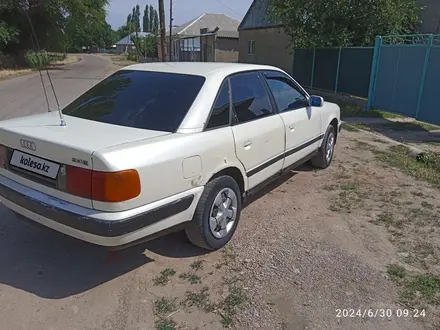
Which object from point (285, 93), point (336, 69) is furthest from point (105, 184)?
point (336, 69)

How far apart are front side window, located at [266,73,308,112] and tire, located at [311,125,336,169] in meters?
0.93

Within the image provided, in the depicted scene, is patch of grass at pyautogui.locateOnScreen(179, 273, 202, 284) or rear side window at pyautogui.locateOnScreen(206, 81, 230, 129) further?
rear side window at pyautogui.locateOnScreen(206, 81, 230, 129)

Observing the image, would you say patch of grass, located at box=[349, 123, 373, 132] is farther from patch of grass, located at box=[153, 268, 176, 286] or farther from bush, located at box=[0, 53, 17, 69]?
bush, located at box=[0, 53, 17, 69]

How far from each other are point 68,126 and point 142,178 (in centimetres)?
92

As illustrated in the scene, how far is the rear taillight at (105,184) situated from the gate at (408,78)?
8.36m

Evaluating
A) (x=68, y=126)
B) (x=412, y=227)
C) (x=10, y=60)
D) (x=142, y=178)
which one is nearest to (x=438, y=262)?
(x=412, y=227)

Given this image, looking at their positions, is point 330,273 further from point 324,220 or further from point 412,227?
point 412,227

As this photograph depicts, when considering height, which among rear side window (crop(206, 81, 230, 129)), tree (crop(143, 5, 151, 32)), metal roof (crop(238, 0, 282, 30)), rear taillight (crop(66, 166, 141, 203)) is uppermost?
tree (crop(143, 5, 151, 32))

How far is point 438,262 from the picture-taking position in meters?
3.23

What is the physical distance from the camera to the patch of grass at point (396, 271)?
119 inches

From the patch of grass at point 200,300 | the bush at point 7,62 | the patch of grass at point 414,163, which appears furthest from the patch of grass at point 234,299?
the bush at point 7,62

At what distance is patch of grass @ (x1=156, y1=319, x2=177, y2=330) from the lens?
7.96ft

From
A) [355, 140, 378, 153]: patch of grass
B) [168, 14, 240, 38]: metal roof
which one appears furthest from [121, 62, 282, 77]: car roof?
[168, 14, 240, 38]: metal roof

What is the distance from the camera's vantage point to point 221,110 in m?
3.29
